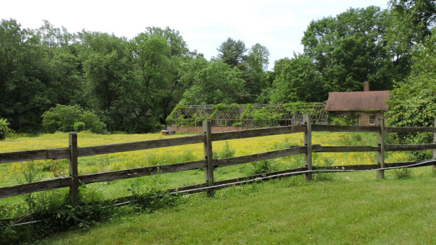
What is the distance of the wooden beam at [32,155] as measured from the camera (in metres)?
4.45

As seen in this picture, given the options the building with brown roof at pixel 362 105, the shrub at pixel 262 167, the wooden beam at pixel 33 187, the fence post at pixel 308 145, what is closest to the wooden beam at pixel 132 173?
the wooden beam at pixel 33 187

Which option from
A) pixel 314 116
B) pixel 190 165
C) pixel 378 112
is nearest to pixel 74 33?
pixel 314 116

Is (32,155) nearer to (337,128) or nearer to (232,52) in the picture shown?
(337,128)

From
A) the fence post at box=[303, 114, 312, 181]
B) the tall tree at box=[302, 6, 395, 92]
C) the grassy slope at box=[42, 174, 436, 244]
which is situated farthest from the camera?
the tall tree at box=[302, 6, 395, 92]

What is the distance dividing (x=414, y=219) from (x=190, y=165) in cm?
370

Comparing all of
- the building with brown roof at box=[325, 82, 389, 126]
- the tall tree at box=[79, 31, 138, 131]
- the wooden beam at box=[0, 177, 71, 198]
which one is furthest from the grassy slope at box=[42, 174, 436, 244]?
the tall tree at box=[79, 31, 138, 131]

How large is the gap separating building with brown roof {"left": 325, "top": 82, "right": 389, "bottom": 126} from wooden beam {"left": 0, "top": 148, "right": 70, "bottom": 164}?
41042 mm

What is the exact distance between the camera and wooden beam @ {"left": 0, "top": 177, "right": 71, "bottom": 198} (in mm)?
4340

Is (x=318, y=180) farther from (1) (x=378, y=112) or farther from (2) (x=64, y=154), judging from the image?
(1) (x=378, y=112)

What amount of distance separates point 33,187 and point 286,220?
12.2 ft

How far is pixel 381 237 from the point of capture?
3.93 meters

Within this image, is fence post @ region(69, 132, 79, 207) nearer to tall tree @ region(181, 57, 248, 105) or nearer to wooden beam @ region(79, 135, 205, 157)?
wooden beam @ region(79, 135, 205, 157)

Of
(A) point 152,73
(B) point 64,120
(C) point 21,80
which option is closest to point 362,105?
(A) point 152,73

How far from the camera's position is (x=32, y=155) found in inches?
184
